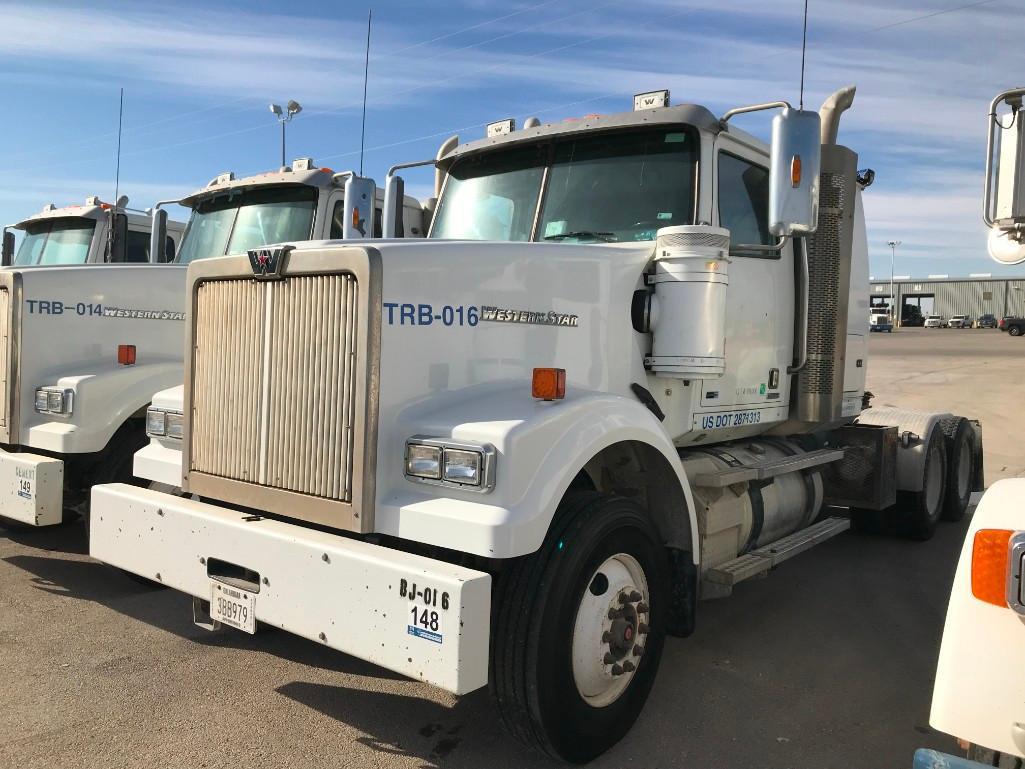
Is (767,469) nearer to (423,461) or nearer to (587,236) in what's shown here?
(587,236)

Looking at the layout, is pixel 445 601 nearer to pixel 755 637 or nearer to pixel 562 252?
pixel 562 252

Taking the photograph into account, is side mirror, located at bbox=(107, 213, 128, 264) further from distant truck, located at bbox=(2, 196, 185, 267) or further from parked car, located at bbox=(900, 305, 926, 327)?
parked car, located at bbox=(900, 305, 926, 327)

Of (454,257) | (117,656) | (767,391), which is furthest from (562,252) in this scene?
(117,656)

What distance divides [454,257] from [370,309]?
1.48ft

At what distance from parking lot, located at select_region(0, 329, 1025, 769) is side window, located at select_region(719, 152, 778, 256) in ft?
Answer: 6.99

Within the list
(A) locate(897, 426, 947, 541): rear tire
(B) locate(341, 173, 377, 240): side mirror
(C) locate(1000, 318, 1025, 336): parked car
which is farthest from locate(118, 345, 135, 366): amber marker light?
(C) locate(1000, 318, 1025, 336): parked car

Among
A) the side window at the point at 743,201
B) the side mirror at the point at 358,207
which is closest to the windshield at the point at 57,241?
the side mirror at the point at 358,207

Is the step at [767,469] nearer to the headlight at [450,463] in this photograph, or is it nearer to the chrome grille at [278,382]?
the headlight at [450,463]

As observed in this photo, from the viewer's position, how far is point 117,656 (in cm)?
421

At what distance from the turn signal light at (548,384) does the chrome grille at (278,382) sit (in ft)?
2.19

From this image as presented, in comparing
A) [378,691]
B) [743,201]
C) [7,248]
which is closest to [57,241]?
[7,248]

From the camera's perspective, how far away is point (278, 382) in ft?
11.0

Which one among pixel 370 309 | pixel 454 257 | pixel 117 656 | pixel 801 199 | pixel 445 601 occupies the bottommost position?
pixel 117 656

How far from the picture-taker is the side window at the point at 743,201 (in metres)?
4.56
